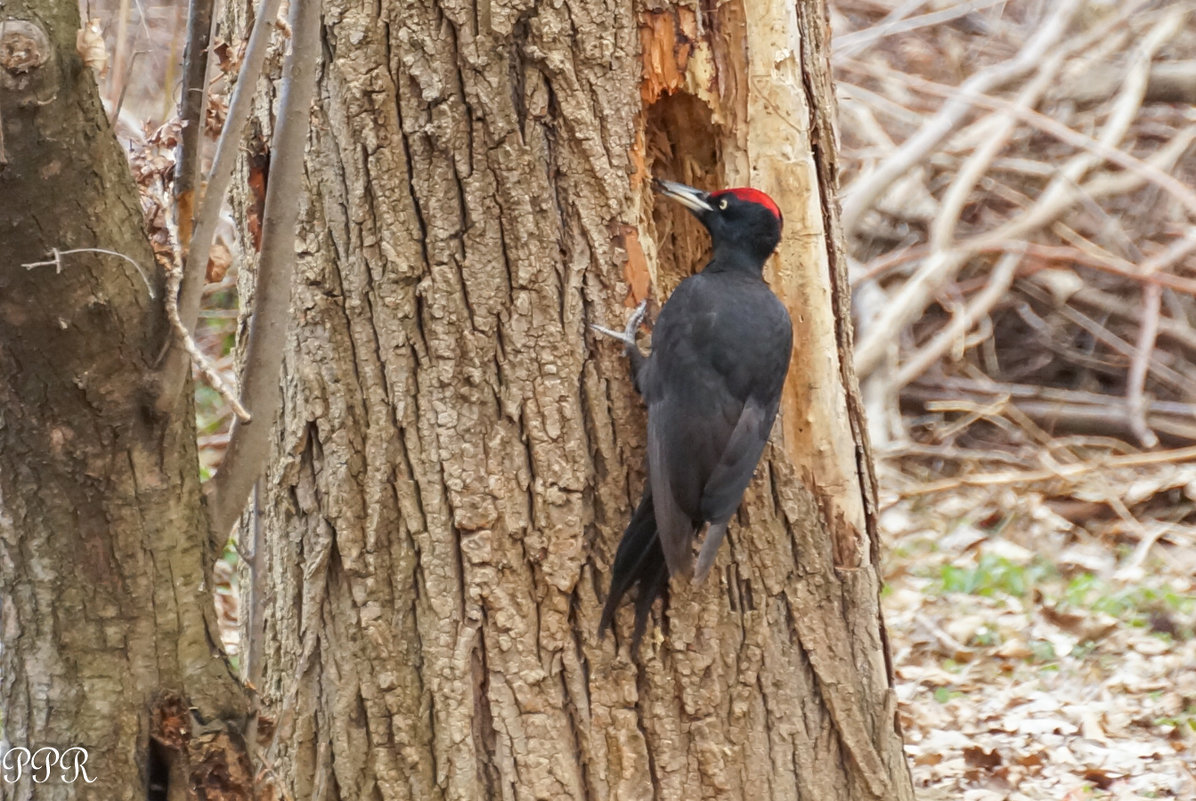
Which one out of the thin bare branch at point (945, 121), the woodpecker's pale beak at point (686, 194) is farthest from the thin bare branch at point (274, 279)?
the thin bare branch at point (945, 121)

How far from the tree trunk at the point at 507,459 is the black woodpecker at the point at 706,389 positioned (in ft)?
0.20

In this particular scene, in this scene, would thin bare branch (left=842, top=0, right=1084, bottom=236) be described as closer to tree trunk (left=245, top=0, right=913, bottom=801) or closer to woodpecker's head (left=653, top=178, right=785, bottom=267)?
woodpecker's head (left=653, top=178, right=785, bottom=267)

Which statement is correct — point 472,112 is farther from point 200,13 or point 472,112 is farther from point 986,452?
point 986,452

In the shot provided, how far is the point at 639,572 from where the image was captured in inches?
96.6

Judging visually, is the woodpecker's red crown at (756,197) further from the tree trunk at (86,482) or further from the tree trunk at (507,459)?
the tree trunk at (86,482)

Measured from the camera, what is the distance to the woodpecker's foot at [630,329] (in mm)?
2494

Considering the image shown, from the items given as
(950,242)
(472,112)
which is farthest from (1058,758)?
(950,242)

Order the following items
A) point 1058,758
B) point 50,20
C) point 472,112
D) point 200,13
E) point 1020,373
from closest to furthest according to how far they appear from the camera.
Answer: point 50,20
point 200,13
point 472,112
point 1058,758
point 1020,373

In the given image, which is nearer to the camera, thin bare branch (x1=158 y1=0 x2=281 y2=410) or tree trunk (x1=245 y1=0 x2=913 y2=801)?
thin bare branch (x1=158 y1=0 x2=281 y2=410)

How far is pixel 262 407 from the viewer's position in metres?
1.99

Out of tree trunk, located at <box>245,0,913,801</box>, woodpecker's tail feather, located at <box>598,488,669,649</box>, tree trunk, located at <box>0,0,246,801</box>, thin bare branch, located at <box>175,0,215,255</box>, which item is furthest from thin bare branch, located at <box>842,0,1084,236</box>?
tree trunk, located at <box>0,0,246,801</box>

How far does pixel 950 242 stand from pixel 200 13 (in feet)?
17.0

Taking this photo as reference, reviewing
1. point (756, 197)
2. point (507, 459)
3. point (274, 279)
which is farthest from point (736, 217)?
point (274, 279)

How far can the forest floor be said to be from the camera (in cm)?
380
